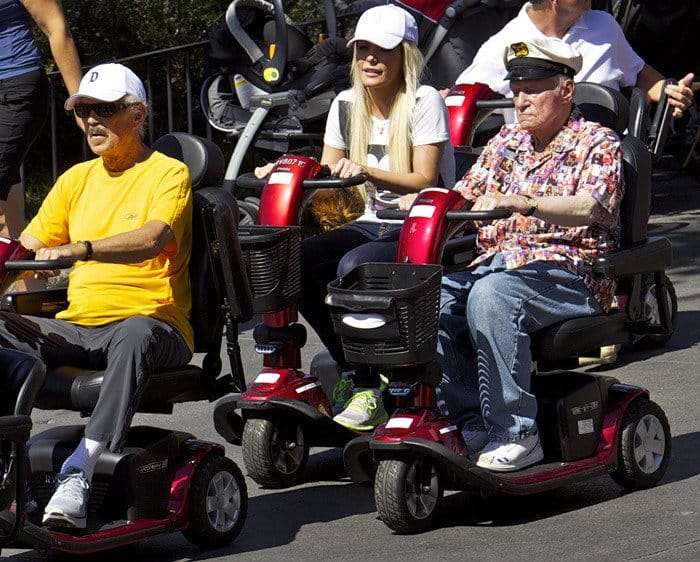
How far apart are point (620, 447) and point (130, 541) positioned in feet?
5.95

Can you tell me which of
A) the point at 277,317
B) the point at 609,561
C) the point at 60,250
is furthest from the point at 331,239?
the point at 609,561

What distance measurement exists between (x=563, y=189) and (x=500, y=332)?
2.02 feet

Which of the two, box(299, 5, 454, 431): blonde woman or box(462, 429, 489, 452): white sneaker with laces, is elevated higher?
box(299, 5, 454, 431): blonde woman

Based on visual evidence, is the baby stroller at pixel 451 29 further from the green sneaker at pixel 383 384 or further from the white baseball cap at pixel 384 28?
the green sneaker at pixel 383 384

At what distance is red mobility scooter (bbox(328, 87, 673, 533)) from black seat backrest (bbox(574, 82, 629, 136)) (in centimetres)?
72

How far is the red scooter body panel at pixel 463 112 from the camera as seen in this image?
748 centimetres

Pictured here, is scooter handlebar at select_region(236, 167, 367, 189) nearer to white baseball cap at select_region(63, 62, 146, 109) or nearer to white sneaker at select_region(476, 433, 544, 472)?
white baseball cap at select_region(63, 62, 146, 109)

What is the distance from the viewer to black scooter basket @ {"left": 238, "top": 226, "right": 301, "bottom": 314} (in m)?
5.80

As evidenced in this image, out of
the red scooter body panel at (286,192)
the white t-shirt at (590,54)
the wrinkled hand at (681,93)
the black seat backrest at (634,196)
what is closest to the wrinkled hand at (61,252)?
the red scooter body panel at (286,192)

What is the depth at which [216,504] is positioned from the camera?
5.32m

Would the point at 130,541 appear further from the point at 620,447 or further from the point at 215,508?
the point at 620,447

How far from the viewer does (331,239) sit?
20.7 feet

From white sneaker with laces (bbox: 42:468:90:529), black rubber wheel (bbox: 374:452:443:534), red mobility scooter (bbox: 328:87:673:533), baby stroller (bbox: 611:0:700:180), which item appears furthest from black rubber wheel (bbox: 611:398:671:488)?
baby stroller (bbox: 611:0:700:180)

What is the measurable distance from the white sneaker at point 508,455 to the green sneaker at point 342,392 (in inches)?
34.8
